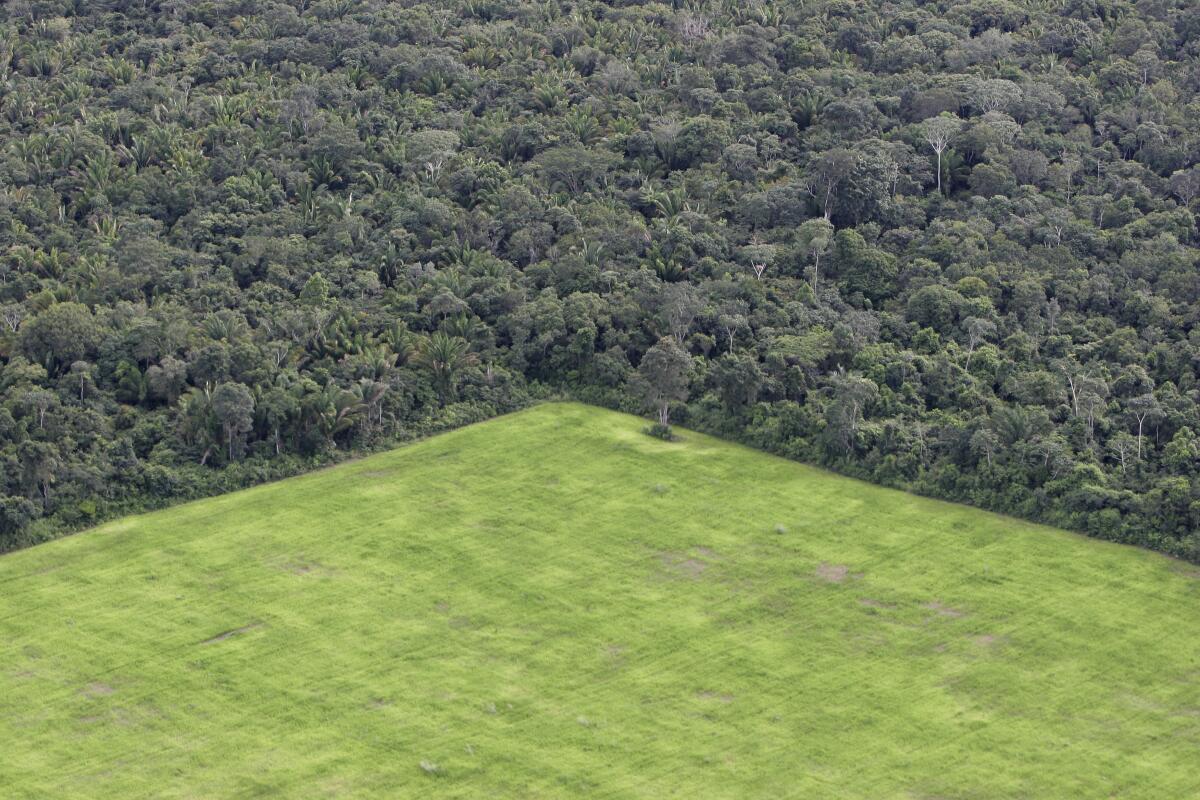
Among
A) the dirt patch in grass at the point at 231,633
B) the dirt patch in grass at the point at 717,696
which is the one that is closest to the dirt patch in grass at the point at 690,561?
the dirt patch in grass at the point at 717,696

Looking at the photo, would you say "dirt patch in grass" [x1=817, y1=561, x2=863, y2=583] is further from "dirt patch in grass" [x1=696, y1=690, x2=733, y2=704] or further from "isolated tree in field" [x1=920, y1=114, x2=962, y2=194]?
"isolated tree in field" [x1=920, y1=114, x2=962, y2=194]

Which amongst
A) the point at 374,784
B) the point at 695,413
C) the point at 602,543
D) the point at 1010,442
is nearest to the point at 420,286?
the point at 695,413

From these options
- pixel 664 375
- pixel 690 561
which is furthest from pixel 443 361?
pixel 690 561

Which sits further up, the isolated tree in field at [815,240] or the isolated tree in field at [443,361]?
the isolated tree in field at [815,240]

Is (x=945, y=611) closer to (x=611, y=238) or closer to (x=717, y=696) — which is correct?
(x=717, y=696)

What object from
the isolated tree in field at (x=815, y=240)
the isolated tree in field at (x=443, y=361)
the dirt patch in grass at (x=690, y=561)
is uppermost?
the isolated tree in field at (x=815, y=240)

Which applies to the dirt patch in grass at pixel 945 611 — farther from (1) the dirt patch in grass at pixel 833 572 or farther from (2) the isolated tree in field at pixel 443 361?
(2) the isolated tree in field at pixel 443 361

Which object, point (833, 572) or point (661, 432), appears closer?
point (833, 572)
